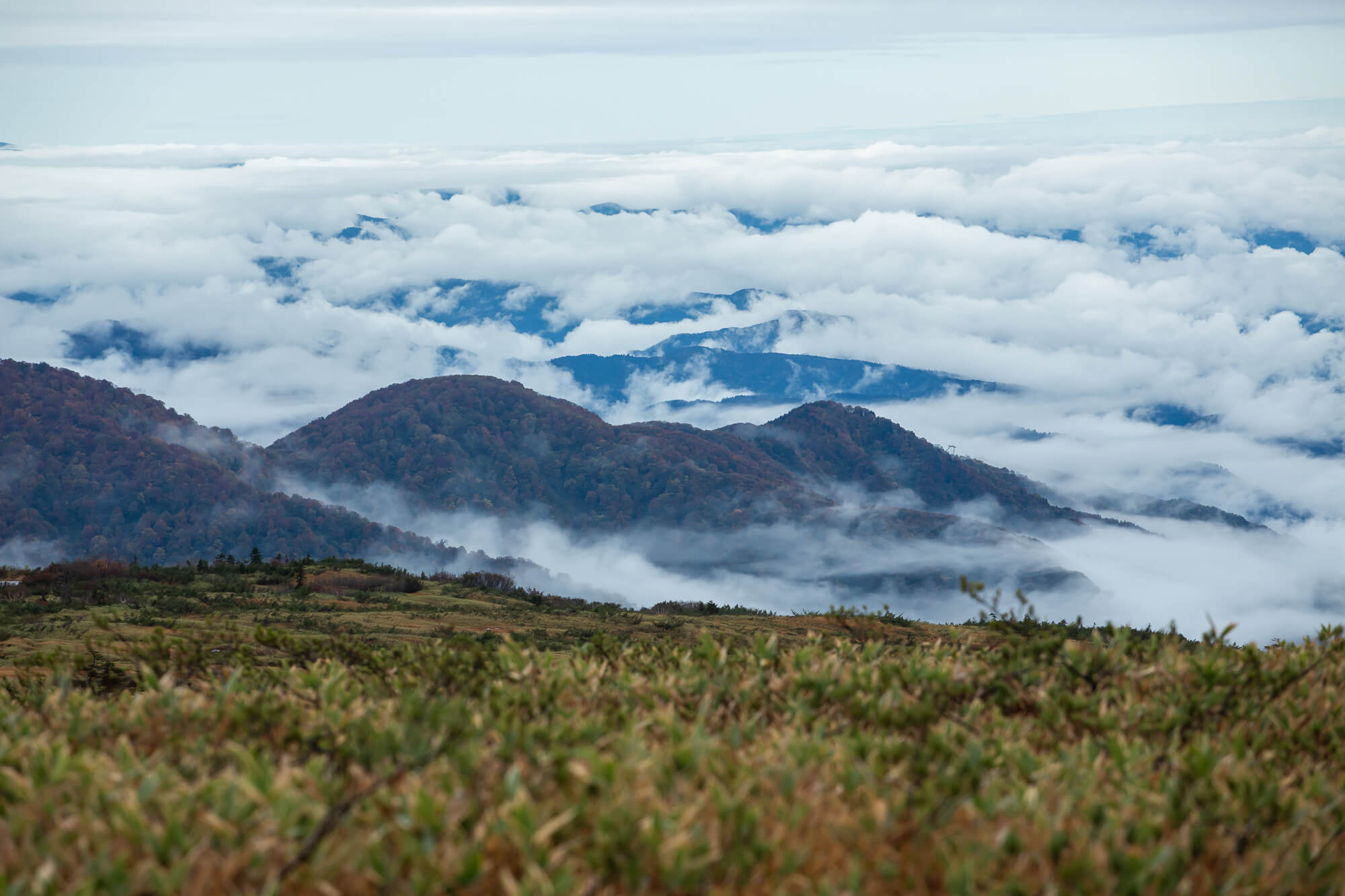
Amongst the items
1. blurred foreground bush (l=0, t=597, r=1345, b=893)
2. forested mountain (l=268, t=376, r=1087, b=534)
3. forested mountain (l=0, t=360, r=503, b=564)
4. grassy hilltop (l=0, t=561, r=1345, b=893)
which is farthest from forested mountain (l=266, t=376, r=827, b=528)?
blurred foreground bush (l=0, t=597, r=1345, b=893)

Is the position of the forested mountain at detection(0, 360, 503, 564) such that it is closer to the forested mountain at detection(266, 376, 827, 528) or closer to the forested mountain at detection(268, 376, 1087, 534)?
the forested mountain at detection(268, 376, 1087, 534)

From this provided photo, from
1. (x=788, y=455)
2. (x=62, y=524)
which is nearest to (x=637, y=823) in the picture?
(x=62, y=524)

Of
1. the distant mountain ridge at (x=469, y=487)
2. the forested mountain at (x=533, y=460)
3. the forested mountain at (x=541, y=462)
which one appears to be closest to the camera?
the distant mountain ridge at (x=469, y=487)

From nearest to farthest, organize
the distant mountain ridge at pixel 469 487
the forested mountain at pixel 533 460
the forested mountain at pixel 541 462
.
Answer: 1. the distant mountain ridge at pixel 469 487
2. the forested mountain at pixel 541 462
3. the forested mountain at pixel 533 460

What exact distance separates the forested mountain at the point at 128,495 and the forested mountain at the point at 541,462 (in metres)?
28.3

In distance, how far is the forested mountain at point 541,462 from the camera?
6471 inches

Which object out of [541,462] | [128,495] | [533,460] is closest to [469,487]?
[533,460]

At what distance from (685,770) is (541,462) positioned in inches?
6771

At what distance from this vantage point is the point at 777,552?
158000mm

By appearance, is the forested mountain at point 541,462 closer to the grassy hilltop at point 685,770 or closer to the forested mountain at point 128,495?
the forested mountain at point 128,495

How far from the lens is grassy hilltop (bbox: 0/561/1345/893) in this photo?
3.90 m

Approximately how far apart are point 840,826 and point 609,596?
11638cm

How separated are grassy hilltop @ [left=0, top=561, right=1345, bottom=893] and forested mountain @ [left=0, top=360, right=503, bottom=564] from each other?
111 meters

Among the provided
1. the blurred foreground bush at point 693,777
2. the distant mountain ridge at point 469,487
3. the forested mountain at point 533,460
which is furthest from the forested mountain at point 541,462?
the blurred foreground bush at point 693,777
